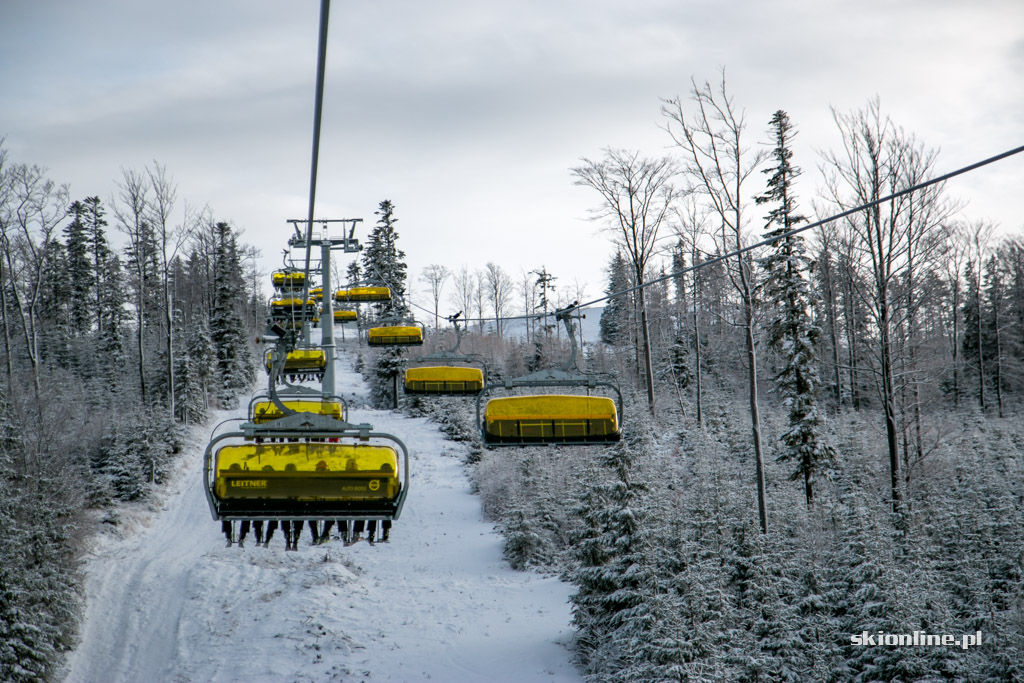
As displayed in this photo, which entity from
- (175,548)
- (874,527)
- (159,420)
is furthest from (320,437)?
(159,420)

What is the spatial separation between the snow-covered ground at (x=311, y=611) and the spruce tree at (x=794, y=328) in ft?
32.5

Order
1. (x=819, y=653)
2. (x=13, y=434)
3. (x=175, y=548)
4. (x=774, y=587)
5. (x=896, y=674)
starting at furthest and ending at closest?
1. (x=175, y=548)
2. (x=13, y=434)
3. (x=774, y=587)
4. (x=819, y=653)
5. (x=896, y=674)

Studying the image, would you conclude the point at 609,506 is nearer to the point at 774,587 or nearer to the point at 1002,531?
the point at 774,587

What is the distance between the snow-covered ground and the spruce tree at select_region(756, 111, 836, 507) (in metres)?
9.90

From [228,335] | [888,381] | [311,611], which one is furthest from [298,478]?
[228,335]

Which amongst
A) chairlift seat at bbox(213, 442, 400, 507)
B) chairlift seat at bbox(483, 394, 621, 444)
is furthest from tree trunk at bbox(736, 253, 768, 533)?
chairlift seat at bbox(213, 442, 400, 507)

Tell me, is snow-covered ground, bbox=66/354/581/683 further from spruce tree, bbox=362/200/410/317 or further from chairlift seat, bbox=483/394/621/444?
spruce tree, bbox=362/200/410/317

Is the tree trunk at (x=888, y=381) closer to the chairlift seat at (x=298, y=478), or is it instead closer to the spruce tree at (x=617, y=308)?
the chairlift seat at (x=298, y=478)

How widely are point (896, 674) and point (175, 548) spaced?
67.8 ft

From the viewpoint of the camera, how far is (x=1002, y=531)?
53.2ft

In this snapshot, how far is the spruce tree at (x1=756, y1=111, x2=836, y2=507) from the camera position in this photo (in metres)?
20.8

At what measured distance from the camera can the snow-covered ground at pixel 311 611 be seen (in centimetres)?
1430

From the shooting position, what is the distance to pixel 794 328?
22156 mm

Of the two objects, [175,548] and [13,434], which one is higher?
[13,434]
